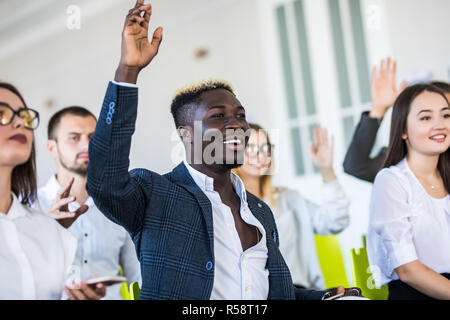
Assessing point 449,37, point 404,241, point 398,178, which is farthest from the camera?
point 449,37

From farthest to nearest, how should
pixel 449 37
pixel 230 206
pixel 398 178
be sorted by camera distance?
pixel 449 37
pixel 398 178
pixel 230 206

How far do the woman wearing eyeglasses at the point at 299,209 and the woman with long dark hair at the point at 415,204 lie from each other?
1.89 ft

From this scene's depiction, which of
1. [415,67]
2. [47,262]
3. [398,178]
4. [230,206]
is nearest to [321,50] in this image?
[415,67]

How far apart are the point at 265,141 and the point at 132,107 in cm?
152

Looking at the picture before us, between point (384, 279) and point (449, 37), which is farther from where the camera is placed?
point (449, 37)

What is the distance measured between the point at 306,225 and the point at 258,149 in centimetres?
45

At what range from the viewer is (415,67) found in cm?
391

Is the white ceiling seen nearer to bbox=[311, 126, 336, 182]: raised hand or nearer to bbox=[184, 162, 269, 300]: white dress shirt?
bbox=[311, 126, 336, 182]: raised hand

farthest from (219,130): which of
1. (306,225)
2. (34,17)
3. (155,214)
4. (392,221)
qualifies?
(34,17)

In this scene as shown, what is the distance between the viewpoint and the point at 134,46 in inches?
43.1

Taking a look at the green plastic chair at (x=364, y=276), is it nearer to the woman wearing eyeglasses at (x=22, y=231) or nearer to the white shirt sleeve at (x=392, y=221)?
the white shirt sleeve at (x=392, y=221)

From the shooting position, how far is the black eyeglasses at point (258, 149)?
2.51 meters
